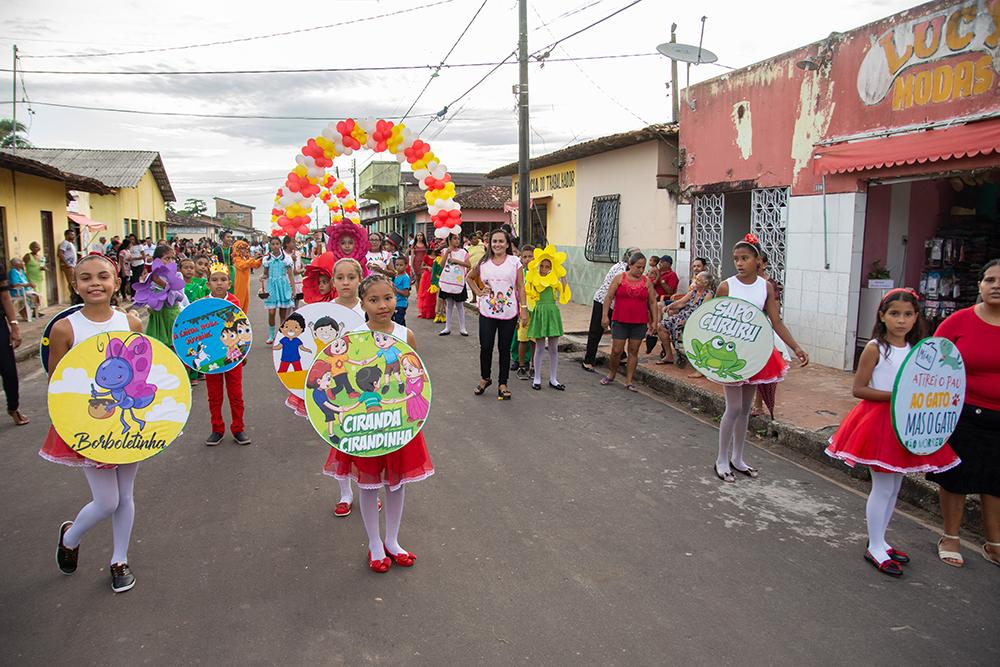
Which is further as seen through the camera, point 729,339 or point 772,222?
point 772,222

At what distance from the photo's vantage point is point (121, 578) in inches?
144

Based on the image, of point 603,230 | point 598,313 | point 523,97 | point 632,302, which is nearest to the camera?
point 632,302

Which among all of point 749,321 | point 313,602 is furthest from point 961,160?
point 313,602

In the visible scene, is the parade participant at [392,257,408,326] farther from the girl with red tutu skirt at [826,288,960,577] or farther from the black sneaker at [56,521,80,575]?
the girl with red tutu skirt at [826,288,960,577]

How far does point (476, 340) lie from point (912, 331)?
8.92m

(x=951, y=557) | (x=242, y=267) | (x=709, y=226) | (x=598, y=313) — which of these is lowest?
(x=951, y=557)

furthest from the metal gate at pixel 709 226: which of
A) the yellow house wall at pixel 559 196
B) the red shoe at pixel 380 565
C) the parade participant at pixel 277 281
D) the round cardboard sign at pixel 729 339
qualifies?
the red shoe at pixel 380 565

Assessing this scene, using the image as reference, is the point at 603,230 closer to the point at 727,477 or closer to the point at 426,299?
the point at 426,299

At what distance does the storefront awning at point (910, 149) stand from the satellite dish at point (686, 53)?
13.1ft

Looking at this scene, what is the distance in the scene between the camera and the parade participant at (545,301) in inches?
333

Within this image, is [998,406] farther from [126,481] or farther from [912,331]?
[126,481]

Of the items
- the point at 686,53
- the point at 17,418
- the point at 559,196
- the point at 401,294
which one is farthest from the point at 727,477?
the point at 559,196

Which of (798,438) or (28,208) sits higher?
(28,208)

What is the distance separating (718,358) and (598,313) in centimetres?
439
